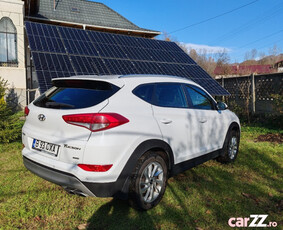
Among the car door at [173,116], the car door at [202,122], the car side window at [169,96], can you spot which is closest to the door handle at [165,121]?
the car door at [173,116]

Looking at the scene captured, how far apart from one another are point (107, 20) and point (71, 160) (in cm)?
2208

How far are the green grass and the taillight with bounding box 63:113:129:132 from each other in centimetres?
120

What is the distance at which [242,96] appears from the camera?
34.6 feet

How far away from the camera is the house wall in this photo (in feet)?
41.1

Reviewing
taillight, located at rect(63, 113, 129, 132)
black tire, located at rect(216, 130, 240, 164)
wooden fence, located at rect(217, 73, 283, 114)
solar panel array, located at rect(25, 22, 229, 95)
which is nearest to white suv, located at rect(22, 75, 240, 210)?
taillight, located at rect(63, 113, 129, 132)

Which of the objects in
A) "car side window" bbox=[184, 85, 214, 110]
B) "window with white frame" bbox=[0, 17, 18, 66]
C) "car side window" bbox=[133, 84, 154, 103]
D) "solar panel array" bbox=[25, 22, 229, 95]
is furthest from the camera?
"window with white frame" bbox=[0, 17, 18, 66]

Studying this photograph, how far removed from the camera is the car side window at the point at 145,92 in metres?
3.05

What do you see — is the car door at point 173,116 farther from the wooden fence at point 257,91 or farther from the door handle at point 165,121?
the wooden fence at point 257,91

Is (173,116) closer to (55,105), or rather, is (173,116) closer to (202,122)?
(202,122)

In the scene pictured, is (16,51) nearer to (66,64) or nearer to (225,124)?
(66,64)

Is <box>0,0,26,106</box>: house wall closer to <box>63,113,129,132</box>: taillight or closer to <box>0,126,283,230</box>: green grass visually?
<box>0,126,283,230</box>: green grass

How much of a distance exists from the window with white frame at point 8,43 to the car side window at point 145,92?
1227cm

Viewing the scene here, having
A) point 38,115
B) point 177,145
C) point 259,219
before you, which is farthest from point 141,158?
point 259,219

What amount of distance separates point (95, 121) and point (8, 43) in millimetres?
13112
